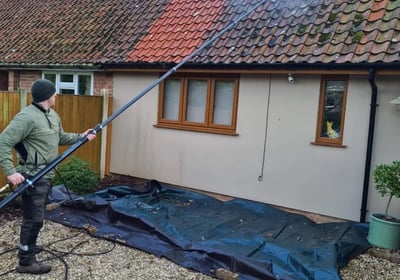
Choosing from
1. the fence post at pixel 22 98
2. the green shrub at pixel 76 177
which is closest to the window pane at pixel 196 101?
the green shrub at pixel 76 177

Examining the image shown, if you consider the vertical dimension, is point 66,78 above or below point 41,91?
above

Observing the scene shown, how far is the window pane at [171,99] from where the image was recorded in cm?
866

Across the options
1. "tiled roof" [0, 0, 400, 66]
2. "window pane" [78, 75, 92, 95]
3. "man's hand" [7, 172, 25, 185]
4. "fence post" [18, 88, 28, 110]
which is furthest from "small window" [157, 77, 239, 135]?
"man's hand" [7, 172, 25, 185]

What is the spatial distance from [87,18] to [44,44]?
4.47 ft

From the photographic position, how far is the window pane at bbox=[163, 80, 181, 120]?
8.66 metres

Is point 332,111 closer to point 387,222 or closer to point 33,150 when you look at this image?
point 387,222

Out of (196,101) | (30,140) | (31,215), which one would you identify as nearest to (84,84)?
(196,101)

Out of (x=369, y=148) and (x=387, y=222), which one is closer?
(x=387, y=222)

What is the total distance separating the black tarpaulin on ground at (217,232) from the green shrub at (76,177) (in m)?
0.46

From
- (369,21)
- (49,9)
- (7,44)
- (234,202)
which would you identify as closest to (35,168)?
(234,202)

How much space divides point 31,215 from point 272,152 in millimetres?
4325

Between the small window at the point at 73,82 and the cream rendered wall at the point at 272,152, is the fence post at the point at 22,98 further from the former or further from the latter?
the small window at the point at 73,82

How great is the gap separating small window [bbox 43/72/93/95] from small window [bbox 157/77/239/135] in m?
2.38

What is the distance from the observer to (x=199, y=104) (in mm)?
8359
